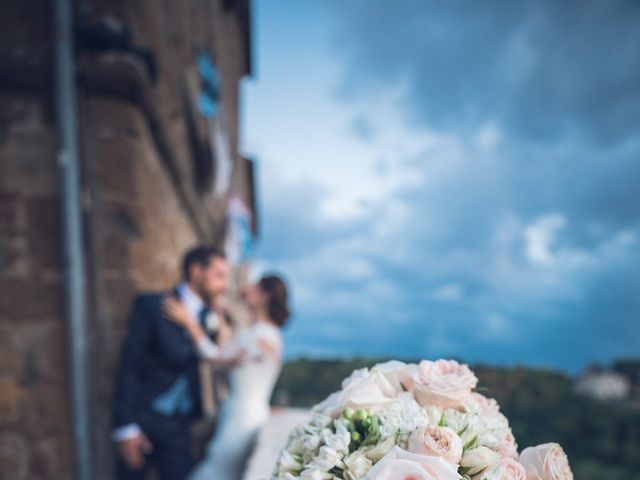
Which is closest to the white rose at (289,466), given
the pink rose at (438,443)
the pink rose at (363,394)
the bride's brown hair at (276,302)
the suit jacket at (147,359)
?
the pink rose at (363,394)

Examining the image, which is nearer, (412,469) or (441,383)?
(412,469)

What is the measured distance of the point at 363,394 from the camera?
95cm

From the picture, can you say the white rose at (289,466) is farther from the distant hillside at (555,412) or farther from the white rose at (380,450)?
the distant hillside at (555,412)

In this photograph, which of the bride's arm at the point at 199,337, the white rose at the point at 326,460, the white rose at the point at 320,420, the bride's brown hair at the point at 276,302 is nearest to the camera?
the white rose at the point at 326,460

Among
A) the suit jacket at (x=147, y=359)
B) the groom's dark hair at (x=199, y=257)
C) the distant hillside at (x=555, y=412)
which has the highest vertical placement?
the groom's dark hair at (x=199, y=257)

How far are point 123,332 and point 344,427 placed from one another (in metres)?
2.61

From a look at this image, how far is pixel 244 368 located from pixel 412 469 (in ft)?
9.55

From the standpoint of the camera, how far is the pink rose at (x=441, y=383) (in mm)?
931

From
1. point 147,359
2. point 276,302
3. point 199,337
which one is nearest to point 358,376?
point 147,359

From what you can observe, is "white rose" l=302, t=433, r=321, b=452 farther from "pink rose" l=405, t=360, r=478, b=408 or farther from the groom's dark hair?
the groom's dark hair

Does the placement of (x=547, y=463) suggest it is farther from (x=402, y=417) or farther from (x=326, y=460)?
(x=326, y=460)

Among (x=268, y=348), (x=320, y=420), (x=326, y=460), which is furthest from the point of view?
(x=268, y=348)

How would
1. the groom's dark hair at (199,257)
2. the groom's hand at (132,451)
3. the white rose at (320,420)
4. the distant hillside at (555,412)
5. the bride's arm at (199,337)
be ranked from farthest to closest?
1. the distant hillside at (555,412)
2. the groom's dark hair at (199,257)
3. the bride's arm at (199,337)
4. the groom's hand at (132,451)
5. the white rose at (320,420)

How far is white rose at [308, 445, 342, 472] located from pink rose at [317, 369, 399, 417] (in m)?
0.10
